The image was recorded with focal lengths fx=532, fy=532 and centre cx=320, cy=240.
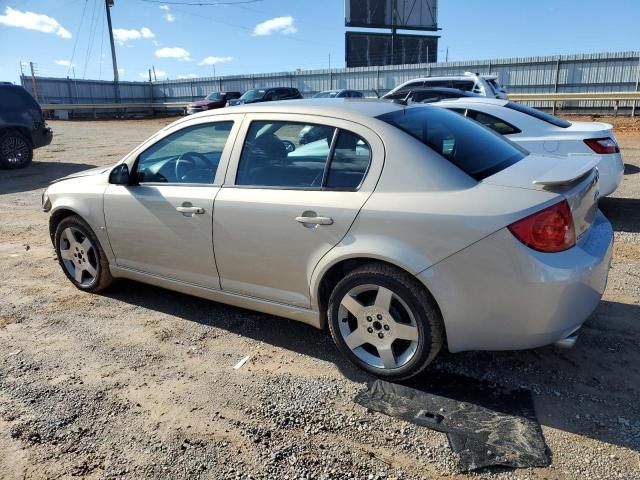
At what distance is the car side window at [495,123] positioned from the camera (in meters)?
6.95

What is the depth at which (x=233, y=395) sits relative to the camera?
10.4 ft

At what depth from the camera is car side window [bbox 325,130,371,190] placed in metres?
3.18

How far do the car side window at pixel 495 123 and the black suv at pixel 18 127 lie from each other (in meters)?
11.1

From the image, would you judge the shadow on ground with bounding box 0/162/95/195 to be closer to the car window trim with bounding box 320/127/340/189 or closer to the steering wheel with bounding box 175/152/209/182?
the steering wheel with bounding box 175/152/209/182

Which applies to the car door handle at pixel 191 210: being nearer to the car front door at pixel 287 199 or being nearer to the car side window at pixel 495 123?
the car front door at pixel 287 199

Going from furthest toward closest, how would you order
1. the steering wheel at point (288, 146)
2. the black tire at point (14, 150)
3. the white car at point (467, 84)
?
the white car at point (467, 84), the black tire at point (14, 150), the steering wheel at point (288, 146)

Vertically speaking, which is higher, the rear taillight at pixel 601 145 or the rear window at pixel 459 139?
the rear window at pixel 459 139

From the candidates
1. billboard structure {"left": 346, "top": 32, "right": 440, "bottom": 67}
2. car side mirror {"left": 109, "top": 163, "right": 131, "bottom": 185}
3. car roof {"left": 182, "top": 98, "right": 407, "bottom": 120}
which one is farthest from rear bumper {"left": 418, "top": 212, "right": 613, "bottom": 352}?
billboard structure {"left": 346, "top": 32, "right": 440, "bottom": 67}

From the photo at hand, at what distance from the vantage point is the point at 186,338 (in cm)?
394

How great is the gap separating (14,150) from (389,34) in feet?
120

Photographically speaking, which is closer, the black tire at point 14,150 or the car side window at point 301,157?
the car side window at point 301,157

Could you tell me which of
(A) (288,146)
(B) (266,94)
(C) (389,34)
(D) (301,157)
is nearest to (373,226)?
(D) (301,157)

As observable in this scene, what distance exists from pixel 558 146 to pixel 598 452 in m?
4.80

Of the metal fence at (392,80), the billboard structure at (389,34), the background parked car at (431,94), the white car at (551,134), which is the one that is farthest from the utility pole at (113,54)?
the white car at (551,134)
